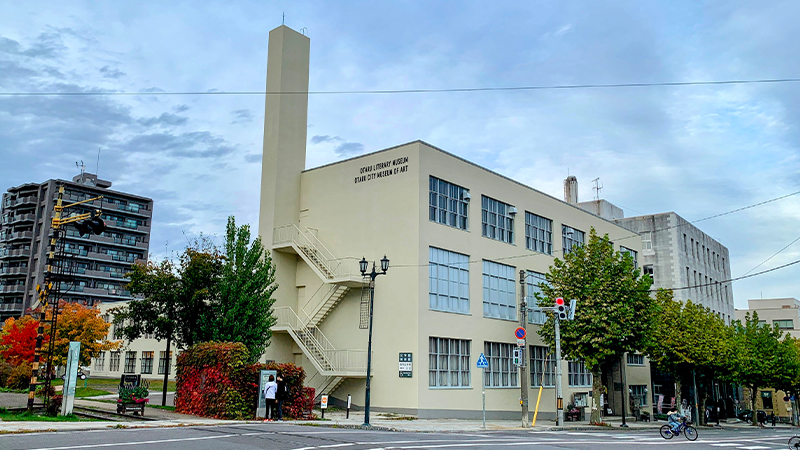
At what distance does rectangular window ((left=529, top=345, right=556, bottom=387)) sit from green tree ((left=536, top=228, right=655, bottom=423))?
4989 millimetres

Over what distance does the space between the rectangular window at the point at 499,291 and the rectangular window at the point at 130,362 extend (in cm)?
4322

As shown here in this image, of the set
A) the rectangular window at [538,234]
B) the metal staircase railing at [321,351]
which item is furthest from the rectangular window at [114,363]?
the rectangular window at [538,234]

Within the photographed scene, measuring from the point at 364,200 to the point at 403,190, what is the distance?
103 inches

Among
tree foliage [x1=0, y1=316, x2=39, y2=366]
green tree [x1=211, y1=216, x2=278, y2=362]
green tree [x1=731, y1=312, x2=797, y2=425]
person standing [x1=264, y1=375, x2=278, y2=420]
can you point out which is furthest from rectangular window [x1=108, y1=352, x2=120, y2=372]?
green tree [x1=731, y1=312, x2=797, y2=425]

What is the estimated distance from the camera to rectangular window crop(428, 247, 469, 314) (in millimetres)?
31250

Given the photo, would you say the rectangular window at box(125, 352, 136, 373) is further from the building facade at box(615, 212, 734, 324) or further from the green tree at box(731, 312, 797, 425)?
the green tree at box(731, 312, 797, 425)

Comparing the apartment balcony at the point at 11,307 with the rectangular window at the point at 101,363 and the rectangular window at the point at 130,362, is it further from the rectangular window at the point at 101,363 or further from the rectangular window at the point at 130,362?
the rectangular window at the point at 130,362

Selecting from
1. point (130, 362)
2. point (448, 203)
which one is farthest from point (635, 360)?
point (130, 362)

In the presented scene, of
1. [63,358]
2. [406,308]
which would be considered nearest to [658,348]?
[406,308]

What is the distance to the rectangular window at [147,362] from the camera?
2440 inches

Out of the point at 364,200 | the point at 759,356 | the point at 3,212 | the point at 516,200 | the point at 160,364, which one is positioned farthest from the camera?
the point at 3,212

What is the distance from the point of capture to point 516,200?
38344 millimetres

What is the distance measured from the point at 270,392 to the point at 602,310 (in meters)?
16.6

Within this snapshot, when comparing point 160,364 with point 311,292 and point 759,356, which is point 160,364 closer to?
point 311,292
